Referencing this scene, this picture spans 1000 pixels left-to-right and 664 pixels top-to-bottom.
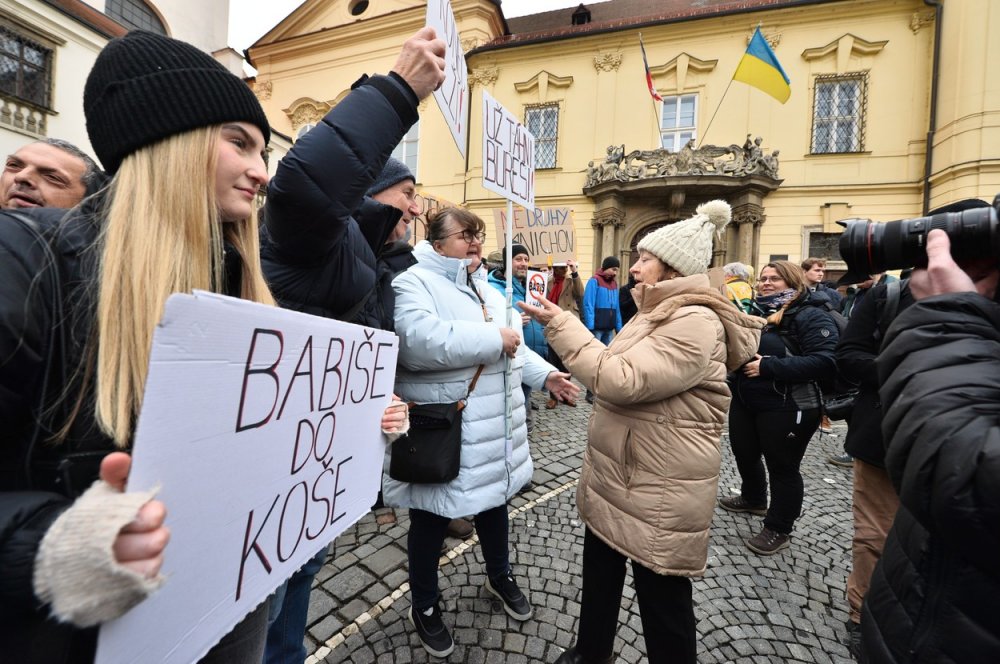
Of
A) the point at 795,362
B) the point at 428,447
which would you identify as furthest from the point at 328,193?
the point at 795,362

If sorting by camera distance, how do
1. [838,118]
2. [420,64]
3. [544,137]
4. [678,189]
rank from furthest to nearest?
1. [544,137]
2. [678,189]
3. [838,118]
4. [420,64]

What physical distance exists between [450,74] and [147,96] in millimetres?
1254

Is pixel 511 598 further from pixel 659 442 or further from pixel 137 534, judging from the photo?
pixel 137 534

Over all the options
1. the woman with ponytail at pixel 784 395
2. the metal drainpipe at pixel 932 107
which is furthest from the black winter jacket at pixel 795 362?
the metal drainpipe at pixel 932 107

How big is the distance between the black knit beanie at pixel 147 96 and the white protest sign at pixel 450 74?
0.80 meters

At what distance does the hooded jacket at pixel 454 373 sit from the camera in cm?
169

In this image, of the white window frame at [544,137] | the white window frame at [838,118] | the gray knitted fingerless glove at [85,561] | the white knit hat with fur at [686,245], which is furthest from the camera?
the white window frame at [544,137]

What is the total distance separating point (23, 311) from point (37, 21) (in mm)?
11444

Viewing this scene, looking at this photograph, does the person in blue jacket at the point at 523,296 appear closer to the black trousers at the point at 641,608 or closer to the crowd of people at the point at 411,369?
the crowd of people at the point at 411,369

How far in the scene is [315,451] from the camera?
3.21 ft

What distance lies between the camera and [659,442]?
152 centimetres

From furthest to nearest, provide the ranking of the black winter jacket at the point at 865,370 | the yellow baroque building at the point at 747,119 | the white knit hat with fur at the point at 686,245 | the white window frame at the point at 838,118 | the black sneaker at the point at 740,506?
1. the white window frame at the point at 838,118
2. the yellow baroque building at the point at 747,119
3. the black sneaker at the point at 740,506
4. the black winter jacket at the point at 865,370
5. the white knit hat with fur at the point at 686,245

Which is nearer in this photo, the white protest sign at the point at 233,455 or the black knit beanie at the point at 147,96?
the white protest sign at the point at 233,455

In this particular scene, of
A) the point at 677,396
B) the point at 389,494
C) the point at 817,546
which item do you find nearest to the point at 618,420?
the point at 677,396
